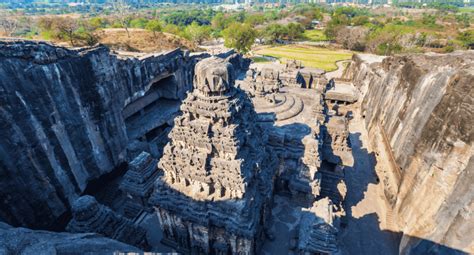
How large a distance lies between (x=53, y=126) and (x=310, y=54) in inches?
2740

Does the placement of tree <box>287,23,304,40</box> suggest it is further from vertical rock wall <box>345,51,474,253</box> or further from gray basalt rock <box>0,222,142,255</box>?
gray basalt rock <box>0,222,142,255</box>

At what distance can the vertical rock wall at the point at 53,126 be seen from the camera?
16547mm

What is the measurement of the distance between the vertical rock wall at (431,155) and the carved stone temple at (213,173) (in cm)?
1075

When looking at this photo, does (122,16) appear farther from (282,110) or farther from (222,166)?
(222,166)

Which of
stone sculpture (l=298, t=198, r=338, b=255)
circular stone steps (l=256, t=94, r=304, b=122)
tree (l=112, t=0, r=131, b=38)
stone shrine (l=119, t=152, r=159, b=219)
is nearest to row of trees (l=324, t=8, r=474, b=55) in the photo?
circular stone steps (l=256, t=94, r=304, b=122)

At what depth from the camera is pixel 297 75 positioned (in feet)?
108

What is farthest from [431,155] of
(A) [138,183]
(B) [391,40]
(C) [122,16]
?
(C) [122,16]

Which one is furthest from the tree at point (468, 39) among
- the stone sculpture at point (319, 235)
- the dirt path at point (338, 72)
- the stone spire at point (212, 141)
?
the stone spire at point (212, 141)

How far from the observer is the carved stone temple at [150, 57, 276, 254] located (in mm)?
12531

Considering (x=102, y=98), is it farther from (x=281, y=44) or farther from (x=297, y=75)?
(x=281, y=44)

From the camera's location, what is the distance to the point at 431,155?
17.1 metres

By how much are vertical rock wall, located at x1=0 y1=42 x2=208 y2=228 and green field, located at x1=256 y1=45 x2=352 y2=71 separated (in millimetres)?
50690

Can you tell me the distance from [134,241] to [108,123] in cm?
1404

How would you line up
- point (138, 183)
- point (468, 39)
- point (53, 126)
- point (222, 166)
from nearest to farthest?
point (222, 166) < point (138, 183) < point (53, 126) < point (468, 39)
